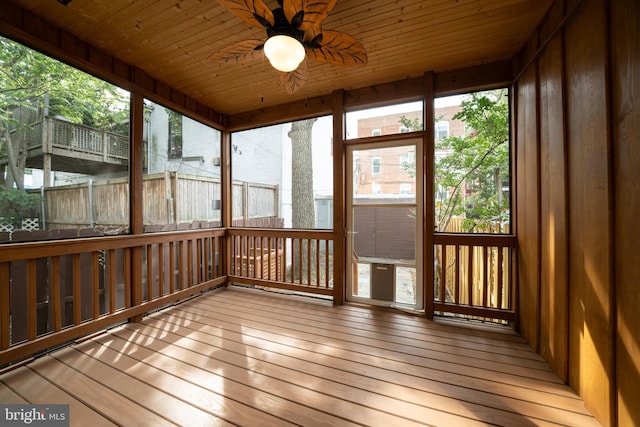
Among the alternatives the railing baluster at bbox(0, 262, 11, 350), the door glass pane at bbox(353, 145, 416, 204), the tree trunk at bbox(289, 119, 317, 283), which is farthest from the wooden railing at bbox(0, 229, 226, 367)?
the door glass pane at bbox(353, 145, 416, 204)

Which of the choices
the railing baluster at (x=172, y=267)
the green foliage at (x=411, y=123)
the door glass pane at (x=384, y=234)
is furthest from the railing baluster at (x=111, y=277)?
the green foliage at (x=411, y=123)

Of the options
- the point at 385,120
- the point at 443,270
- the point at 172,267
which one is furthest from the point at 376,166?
the point at 172,267

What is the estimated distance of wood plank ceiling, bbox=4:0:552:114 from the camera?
1.86 metres

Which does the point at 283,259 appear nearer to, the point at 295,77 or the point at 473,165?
the point at 295,77

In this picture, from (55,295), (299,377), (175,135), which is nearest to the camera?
(299,377)

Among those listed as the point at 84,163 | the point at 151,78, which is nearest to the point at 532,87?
the point at 151,78

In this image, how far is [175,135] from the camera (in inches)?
125

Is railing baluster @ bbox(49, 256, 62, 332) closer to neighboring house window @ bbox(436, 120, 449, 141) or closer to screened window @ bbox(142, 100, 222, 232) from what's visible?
screened window @ bbox(142, 100, 222, 232)

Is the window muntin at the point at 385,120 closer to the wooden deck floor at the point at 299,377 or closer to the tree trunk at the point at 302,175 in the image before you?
the tree trunk at the point at 302,175

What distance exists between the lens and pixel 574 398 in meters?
1.51

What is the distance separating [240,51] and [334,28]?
0.83 metres

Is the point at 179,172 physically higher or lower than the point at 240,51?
lower

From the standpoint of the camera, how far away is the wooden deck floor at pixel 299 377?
139 cm

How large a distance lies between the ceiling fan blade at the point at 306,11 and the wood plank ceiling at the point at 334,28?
50 cm
